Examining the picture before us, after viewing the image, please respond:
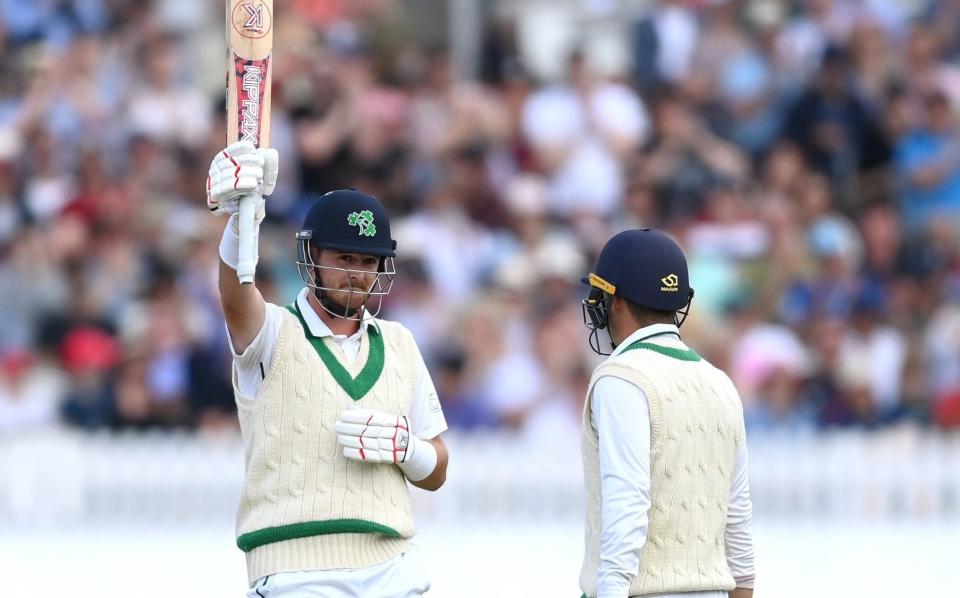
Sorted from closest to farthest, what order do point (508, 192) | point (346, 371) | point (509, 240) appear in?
point (346, 371) → point (509, 240) → point (508, 192)

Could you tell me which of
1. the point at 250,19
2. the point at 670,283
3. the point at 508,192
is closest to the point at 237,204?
the point at 250,19

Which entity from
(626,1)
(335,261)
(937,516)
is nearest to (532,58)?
(626,1)

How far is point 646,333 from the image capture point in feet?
15.4

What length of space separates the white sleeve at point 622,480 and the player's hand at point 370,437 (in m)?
0.59

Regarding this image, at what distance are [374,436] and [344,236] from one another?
1.93ft

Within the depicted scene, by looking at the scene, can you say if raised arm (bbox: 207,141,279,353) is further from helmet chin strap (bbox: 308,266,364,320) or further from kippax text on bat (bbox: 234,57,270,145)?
helmet chin strap (bbox: 308,266,364,320)

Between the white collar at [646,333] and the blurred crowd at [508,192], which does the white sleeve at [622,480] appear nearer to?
the white collar at [646,333]

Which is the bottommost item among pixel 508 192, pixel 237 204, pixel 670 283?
pixel 670 283

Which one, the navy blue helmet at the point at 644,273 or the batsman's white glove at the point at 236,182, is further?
the navy blue helmet at the point at 644,273

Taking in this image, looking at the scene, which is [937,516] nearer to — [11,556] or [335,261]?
[11,556]

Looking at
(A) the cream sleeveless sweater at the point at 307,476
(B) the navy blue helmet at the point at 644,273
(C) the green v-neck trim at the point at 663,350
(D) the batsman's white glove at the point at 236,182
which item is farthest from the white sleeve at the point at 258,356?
(C) the green v-neck trim at the point at 663,350

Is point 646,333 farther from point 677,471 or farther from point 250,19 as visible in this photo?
point 250,19

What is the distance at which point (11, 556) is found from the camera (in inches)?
381

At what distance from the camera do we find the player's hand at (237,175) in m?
4.42
